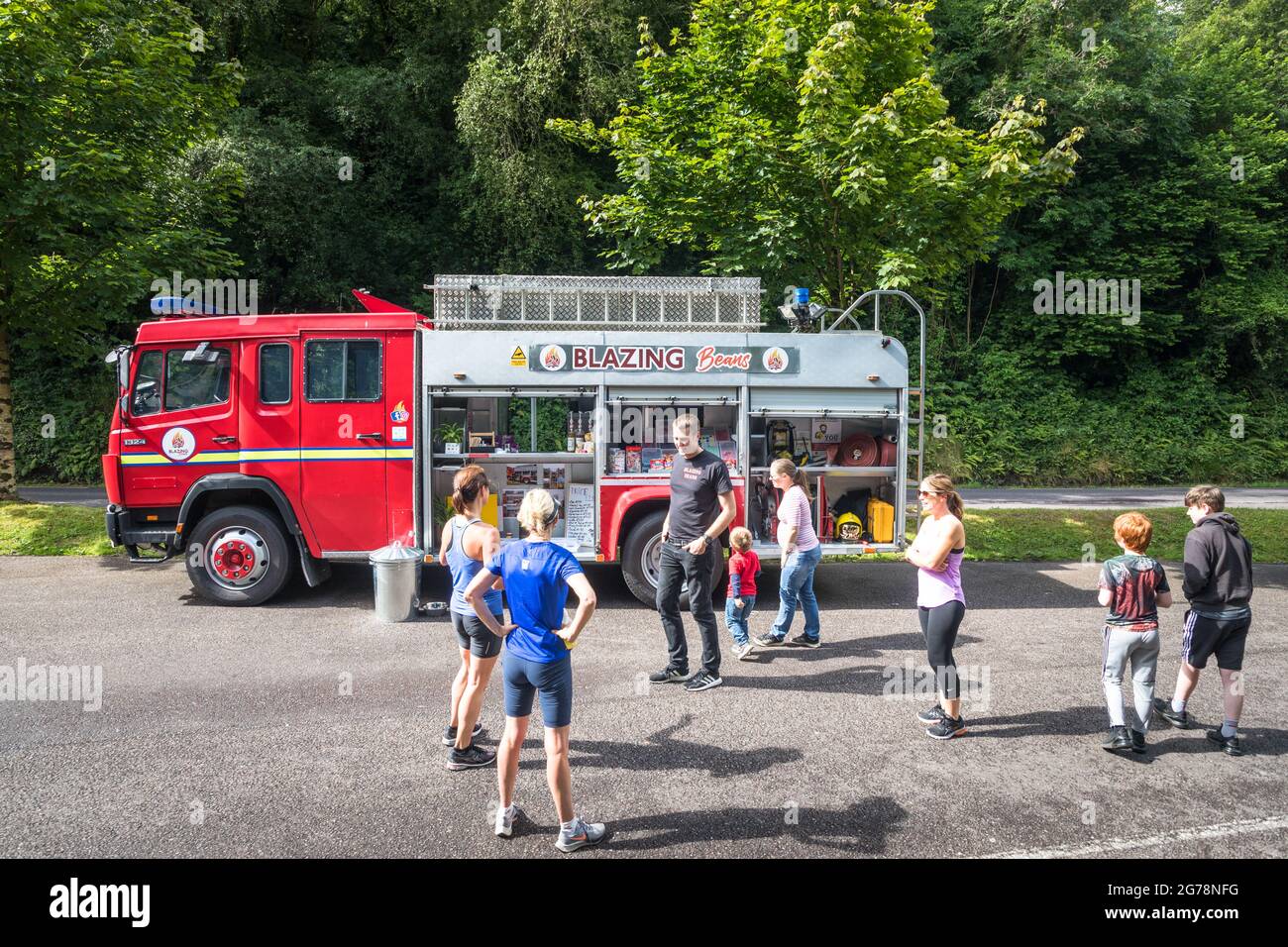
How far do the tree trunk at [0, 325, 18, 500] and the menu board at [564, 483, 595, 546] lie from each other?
33.4 ft

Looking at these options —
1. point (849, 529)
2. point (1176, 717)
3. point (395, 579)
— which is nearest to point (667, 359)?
point (849, 529)

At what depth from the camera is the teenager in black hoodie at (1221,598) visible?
17.0ft

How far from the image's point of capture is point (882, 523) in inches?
360

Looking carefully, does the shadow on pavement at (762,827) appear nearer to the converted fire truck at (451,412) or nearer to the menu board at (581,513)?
the converted fire truck at (451,412)

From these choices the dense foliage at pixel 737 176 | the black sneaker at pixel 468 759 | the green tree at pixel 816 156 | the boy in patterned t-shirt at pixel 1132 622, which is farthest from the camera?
the dense foliage at pixel 737 176

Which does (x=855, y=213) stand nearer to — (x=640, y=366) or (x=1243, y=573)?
(x=640, y=366)

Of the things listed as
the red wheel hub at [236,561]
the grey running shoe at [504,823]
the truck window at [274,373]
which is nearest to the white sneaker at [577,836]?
the grey running shoe at [504,823]

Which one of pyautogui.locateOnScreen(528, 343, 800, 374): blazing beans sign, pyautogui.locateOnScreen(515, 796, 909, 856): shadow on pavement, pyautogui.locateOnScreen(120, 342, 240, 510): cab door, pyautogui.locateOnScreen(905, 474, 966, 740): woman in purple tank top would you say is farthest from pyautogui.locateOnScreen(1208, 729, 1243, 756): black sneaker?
pyautogui.locateOnScreen(120, 342, 240, 510): cab door

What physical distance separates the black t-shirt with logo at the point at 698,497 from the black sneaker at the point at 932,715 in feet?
6.79

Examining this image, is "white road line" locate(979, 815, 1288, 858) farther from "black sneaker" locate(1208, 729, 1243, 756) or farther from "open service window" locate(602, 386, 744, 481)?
"open service window" locate(602, 386, 744, 481)

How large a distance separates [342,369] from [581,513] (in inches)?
115

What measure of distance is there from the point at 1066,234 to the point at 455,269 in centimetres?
1807

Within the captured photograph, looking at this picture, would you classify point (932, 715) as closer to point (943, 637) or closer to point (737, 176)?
point (943, 637)

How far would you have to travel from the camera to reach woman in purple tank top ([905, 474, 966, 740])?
520 centimetres
